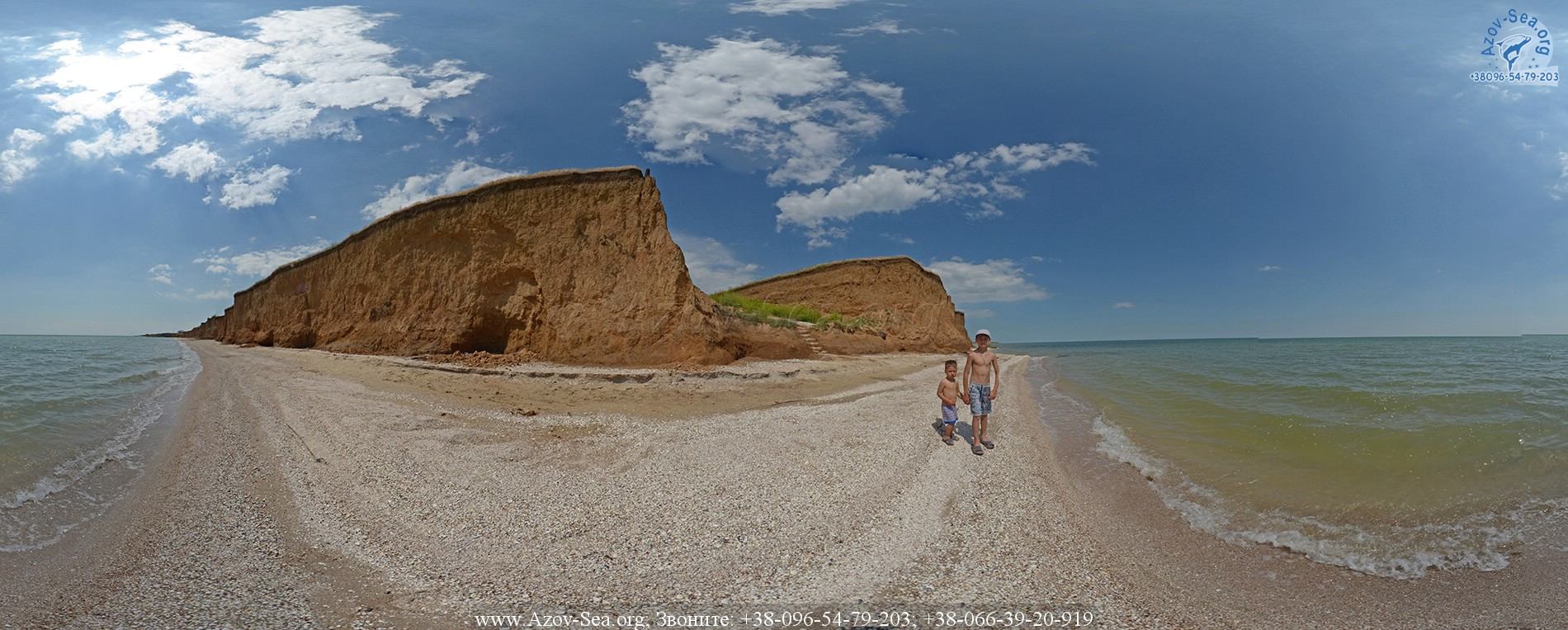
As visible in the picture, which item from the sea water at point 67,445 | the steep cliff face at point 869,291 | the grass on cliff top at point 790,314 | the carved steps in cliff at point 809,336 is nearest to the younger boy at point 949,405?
the sea water at point 67,445

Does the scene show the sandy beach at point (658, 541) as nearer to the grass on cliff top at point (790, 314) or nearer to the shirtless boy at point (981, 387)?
the shirtless boy at point (981, 387)

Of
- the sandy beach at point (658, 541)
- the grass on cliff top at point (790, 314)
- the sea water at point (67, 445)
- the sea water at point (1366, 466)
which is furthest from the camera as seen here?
the grass on cliff top at point (790, 314)

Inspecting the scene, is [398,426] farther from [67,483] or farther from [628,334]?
[628,334]

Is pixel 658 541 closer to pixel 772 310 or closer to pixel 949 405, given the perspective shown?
pixel 949 405

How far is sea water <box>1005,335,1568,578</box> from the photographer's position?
176 inches

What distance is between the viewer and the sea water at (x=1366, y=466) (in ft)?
14.7

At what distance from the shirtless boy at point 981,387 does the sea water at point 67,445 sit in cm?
822

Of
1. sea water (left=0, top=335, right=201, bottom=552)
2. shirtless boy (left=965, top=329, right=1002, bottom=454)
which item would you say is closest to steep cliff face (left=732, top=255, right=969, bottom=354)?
shirtless boy (left=965, top=329, right=1002, bottom=454)

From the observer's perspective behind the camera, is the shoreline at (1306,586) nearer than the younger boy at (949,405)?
Yes

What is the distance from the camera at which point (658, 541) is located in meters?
3.94

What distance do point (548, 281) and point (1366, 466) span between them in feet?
55.8

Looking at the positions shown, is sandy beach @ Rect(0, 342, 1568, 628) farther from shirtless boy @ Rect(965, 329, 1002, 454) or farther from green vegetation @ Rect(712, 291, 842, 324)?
green vegetation @ Rect(712, 291, 842, 324)

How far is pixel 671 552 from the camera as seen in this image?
3766 millimetres

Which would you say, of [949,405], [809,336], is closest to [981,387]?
[949,405]
